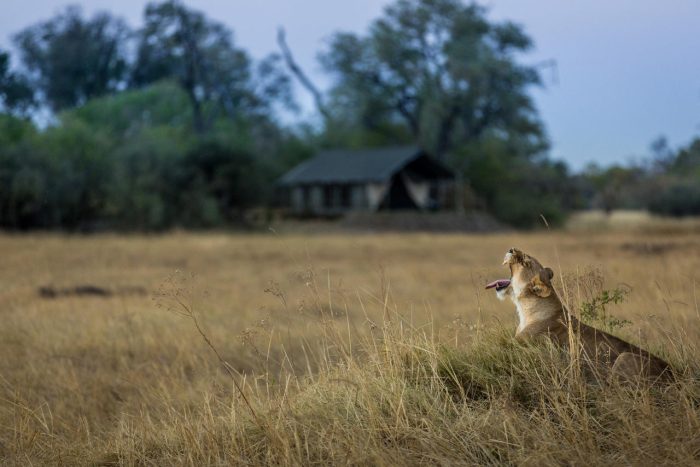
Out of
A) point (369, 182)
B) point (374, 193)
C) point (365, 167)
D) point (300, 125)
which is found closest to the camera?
point (369, 182)

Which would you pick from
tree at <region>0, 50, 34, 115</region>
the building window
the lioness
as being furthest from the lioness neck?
the building window

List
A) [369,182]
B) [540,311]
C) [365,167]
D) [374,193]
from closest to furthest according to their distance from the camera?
[540,311] < [369,182] < [374,193] < [365,167]

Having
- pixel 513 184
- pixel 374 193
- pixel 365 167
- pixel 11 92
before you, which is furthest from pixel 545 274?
pixel 513 184

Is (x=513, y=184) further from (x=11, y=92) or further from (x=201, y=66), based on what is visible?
(x=11, y=92)

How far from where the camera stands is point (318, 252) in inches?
821

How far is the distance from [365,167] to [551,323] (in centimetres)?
3985

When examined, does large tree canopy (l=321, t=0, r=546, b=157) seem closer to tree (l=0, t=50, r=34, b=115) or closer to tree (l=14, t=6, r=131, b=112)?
tree (l=14, t=6, r=131, b=112)

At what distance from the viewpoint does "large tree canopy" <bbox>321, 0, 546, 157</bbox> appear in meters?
47.7

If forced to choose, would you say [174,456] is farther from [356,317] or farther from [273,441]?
[356,317]

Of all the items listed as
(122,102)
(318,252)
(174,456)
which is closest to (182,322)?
(174,456)

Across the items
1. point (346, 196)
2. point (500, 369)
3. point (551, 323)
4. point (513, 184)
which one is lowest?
point (500, 369)

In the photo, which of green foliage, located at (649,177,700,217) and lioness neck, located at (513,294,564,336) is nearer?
lioness neck, located at (513,294,564,336)

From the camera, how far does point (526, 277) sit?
4738 millimetres

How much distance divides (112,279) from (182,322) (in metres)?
5.63
